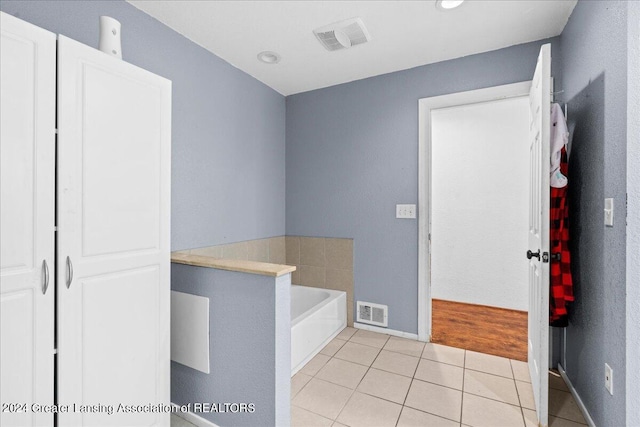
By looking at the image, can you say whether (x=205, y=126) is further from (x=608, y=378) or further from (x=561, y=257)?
(x=608, y=378)

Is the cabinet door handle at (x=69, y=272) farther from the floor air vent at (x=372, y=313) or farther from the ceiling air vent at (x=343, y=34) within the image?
the floor air vent at (x=372, y=313)

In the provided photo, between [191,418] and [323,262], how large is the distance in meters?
1.71

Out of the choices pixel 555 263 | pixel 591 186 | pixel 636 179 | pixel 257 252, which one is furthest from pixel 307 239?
pixel 636 179

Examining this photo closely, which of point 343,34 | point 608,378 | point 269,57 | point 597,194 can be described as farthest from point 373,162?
point 608,378

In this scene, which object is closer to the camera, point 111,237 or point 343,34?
point 111,237

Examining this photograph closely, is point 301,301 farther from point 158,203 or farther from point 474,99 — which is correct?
point 474,99

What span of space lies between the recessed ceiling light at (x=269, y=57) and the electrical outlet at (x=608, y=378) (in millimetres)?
2756

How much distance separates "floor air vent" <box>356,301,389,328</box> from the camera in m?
2.79

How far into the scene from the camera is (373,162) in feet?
9.26

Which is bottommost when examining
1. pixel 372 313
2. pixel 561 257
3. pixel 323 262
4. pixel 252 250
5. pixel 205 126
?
pixel 372 313

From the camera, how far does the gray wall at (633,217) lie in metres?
1.16

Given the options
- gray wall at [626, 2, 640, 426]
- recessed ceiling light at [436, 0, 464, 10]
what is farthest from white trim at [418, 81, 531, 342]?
gray wall at [626, 2, 640, 426]

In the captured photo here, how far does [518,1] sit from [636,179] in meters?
1.29

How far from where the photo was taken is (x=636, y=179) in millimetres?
1173
